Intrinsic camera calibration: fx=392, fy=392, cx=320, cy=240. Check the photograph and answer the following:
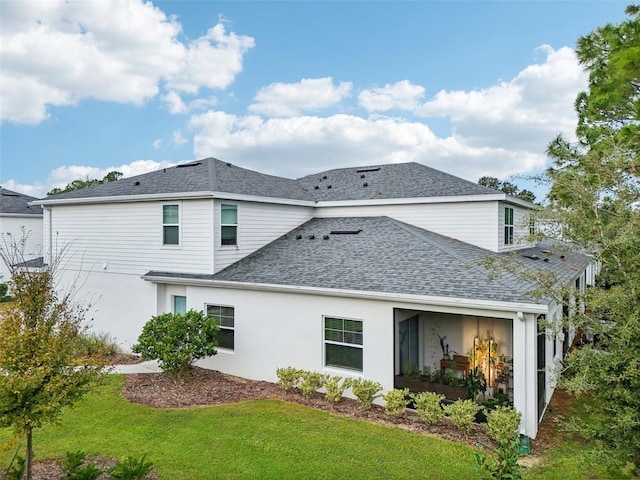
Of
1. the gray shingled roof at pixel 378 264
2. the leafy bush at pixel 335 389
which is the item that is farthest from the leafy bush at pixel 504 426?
the leafy bush at pixel 335 389

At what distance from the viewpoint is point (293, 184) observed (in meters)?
18.7

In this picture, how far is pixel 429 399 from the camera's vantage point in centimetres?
826

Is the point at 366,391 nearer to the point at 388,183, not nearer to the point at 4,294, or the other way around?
the point at 388,183

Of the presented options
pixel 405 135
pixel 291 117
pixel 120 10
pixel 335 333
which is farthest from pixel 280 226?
pixel 405 135

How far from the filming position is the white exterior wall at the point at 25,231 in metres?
25.9

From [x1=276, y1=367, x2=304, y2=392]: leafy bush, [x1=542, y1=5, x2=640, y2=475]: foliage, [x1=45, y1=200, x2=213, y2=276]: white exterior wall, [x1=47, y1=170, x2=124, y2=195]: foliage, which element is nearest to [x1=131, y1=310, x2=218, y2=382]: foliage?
[x1=276, y1=367, x2=304, y2=392]: leafy bush

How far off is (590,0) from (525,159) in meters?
11.3

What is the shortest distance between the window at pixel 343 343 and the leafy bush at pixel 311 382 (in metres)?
0.55

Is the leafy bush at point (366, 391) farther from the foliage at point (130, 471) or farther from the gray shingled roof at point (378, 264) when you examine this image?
the foliage at point (130, 471)

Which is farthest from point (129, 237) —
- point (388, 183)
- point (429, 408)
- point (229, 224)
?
point (429, 408)

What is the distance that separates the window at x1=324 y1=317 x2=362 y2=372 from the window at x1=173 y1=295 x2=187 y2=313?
5.50 meters

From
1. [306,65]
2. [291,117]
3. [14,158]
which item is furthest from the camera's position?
[291,117]

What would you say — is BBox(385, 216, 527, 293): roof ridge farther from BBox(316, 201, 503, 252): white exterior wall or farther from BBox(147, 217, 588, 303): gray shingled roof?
BBox(316, 201, 503, 252): white exterior wall

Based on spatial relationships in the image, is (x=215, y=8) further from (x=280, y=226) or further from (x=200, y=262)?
(x=200, y=262)
